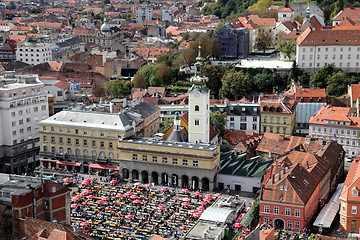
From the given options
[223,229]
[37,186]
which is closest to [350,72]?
[223,229]

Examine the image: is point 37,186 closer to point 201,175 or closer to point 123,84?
point 201,175

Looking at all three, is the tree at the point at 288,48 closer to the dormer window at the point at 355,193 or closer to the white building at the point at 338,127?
the white building at the point at 338,127

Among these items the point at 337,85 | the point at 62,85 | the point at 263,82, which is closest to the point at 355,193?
the point at 337,85

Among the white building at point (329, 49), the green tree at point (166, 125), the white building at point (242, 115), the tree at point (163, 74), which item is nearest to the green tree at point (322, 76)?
the white building at point (329, 49)

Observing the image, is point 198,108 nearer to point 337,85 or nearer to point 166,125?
point 166,125

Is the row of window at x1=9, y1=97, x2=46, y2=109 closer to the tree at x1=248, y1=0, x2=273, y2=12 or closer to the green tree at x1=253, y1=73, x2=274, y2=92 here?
the green tree at x1=253, y1=73, x2=274, y2=92

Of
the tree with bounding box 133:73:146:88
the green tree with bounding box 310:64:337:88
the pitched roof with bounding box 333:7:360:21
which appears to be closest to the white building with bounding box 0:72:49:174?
the tree with bounding box 133:73:146:88
